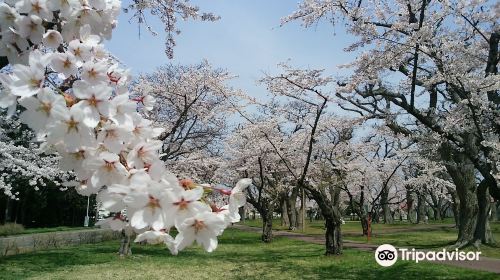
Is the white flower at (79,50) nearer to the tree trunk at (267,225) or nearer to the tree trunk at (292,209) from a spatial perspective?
the tree trunk at (267,225)

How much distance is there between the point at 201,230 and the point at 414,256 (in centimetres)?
1524

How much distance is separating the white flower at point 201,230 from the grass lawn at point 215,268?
9.73m

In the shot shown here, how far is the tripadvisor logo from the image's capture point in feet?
44.6

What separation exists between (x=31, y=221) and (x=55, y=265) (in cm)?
2795

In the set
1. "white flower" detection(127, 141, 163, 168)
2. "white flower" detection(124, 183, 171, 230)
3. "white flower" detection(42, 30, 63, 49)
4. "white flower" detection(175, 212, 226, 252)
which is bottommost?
"white flower" detection(175, 212, 226, 252)

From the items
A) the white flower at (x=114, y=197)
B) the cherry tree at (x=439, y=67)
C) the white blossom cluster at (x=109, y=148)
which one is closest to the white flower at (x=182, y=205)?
the white blossom cluster at (x=109, y=148)

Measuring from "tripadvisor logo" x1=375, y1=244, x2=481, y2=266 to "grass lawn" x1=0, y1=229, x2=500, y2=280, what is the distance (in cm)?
37

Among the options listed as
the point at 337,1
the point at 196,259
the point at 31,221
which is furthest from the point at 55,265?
the point at 31,221

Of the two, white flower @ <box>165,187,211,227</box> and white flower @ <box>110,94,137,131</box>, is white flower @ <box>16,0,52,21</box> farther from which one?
white flower @ <box>165,187,211,227</box>

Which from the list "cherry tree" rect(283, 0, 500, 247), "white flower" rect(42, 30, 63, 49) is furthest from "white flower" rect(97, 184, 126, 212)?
"cherry tree" rect(283, 0, 500, 247)

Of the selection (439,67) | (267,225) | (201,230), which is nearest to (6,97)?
(201,230)

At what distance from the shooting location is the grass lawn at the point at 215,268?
10891 mm

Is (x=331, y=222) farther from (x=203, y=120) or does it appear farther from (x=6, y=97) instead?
(x=6, y=97)

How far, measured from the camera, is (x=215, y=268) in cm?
1258
